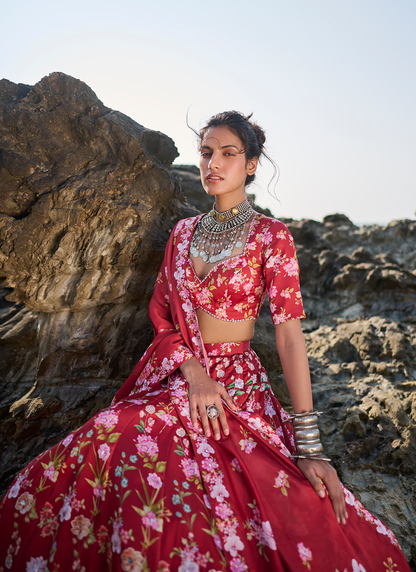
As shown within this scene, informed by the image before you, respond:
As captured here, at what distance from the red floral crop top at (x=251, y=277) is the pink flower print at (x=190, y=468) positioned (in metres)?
0.86

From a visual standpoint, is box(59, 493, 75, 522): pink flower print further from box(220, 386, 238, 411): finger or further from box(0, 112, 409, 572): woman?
box(220, 386, 238, 411): finger

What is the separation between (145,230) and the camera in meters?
2.91

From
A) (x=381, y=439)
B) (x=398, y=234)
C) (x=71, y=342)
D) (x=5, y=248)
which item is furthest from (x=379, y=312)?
(x=5, y=248)

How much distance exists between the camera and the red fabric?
139 centimetres

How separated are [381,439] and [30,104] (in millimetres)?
3392

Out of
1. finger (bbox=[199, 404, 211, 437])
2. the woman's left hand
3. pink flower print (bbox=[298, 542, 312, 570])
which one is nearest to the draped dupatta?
finger (bbox=[199, 404, 211, 437])

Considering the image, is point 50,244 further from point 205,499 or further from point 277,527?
point 277,527

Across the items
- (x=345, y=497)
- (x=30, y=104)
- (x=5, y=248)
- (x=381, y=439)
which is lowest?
(x=381, y=439)

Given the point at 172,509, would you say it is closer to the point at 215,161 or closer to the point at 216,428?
the point at 216,428

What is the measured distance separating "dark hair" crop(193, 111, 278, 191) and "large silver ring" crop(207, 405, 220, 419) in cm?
157

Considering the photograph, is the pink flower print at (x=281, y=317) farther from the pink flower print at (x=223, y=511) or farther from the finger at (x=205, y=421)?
the pink flower print at (x=223, y=511)

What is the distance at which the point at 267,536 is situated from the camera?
1.46 m

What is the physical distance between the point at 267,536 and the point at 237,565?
0.15 meters

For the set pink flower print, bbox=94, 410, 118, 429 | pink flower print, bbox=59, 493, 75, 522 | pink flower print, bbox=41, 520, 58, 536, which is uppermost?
pink flower print, bbox=94, 410, 118, 429
